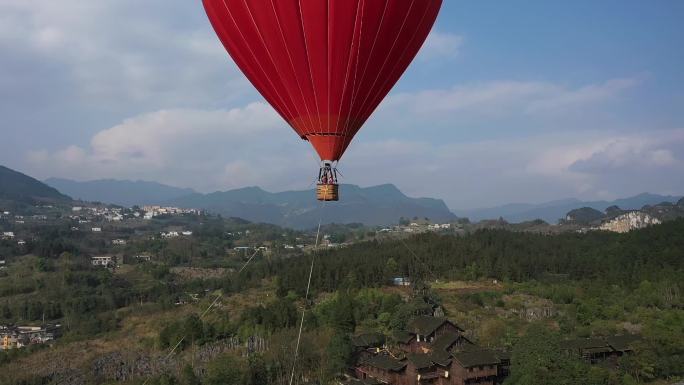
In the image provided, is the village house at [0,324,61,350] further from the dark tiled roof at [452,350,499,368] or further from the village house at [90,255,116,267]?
the dark tiled roof at [452,350,499,368]

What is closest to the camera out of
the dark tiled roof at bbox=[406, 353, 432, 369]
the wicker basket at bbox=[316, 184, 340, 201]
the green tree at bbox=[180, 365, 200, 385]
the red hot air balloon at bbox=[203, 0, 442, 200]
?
the red hot air balloon at bbox=[203, 0, 442, 200]

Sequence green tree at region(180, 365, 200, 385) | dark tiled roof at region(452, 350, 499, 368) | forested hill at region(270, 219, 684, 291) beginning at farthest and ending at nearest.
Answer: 1. forested hill at region(270, 219, 684, 291)
2. green tree at region(180, 365, 200, 385)
3. dark tiled roof at region(452, 350, 499, 368)

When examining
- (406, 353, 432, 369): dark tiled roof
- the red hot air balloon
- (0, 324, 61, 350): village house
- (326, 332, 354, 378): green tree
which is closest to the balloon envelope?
the red hot air balloon

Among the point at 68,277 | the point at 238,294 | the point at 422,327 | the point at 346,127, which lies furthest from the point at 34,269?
the point at 346,127

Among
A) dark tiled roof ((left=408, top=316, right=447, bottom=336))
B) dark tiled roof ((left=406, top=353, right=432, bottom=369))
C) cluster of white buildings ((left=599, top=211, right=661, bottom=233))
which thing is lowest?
dark tiled roof ((left=406, top=353, right=432, bottom=369))

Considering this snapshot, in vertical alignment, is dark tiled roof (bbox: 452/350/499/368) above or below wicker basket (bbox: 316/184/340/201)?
below

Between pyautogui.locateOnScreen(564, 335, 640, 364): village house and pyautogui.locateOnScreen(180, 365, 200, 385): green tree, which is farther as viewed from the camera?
pyautogui.locateOnScreen(564, 335, 640, 364): village house

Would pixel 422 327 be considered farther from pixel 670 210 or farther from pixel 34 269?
pixel 670 210

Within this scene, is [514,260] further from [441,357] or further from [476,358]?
[476,358]
